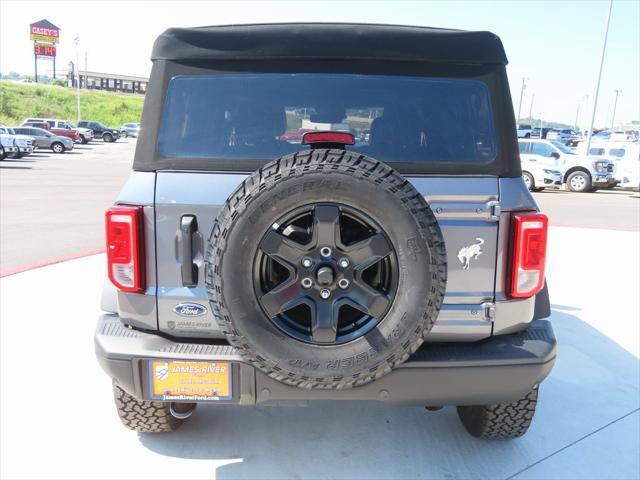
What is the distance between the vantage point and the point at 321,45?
253cm

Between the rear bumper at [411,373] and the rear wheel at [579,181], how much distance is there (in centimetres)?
1721

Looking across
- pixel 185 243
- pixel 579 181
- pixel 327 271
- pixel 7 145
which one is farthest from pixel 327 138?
pixel 7 145

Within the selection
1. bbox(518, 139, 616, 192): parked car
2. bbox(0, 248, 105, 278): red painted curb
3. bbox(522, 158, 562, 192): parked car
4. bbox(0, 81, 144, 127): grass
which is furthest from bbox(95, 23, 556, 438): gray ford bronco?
bbox(0, 81, 144, 127): grass

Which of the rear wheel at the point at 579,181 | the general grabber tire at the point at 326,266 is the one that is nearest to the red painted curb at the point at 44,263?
the general grabber tire at the point at 326,266

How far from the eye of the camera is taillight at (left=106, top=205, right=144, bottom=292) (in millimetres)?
2459

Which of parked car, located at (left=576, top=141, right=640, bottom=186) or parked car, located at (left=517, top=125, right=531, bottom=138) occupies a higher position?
parked car, located at (left=576, top=141, right=640, bottom=186)

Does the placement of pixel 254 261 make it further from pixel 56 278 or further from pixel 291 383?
pixel 56 278

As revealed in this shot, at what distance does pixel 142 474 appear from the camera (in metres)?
2.80

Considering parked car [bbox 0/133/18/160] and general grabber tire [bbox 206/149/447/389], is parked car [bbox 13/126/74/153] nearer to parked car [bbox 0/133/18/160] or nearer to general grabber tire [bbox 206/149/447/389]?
parked car [bbox 0/133/18/160]

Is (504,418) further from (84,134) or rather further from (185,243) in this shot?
(84,134)

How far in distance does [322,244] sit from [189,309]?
76 centimetres

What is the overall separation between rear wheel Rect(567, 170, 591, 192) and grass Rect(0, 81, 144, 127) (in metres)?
47.4

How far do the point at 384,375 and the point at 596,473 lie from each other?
144 centimetres

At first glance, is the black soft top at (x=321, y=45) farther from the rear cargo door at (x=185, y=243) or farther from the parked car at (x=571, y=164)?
the parked car at (x=571, y=164)
